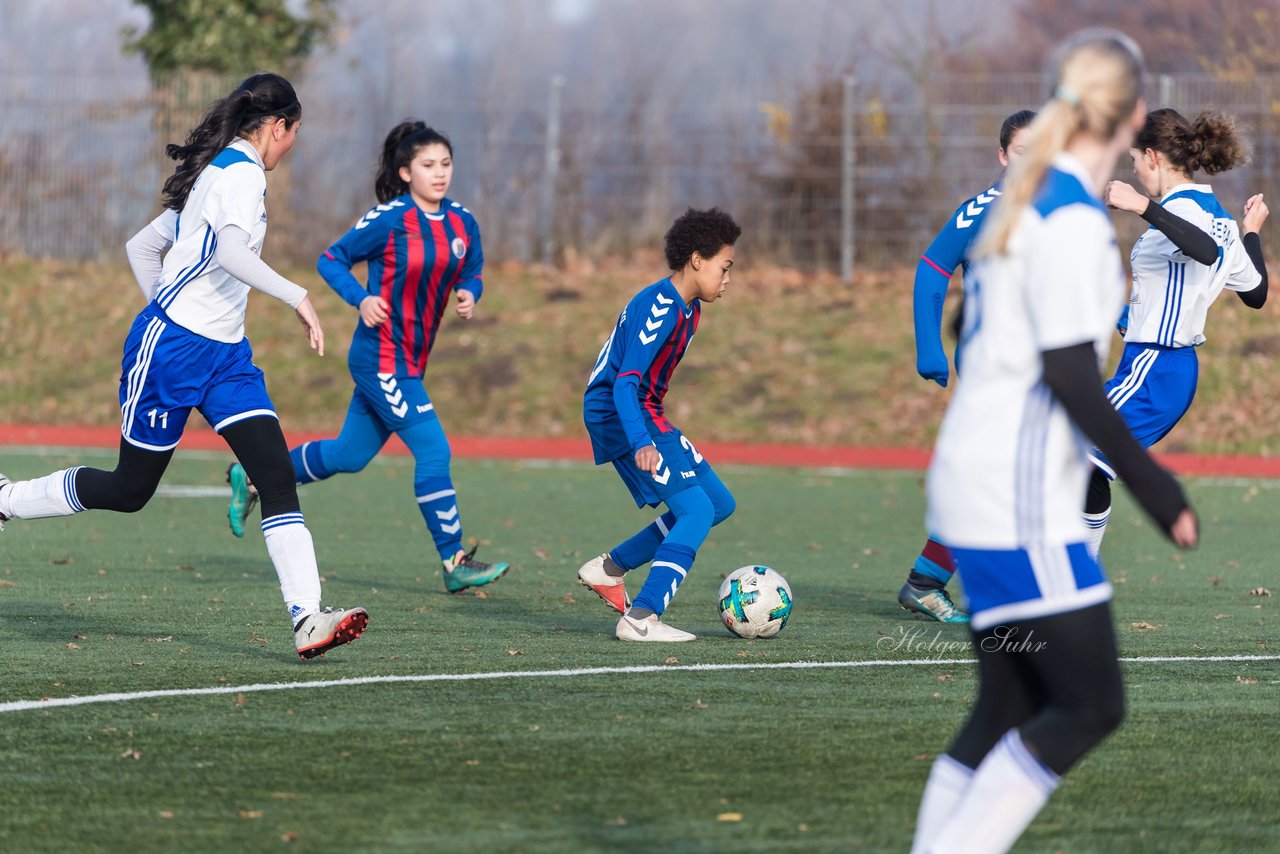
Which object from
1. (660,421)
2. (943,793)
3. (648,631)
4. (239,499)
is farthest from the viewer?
(239,499)

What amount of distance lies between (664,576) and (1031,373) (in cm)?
391

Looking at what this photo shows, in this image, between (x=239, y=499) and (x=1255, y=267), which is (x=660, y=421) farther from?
(x=1255, y=267)

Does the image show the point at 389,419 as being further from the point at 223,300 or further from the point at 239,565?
the point at 223,300

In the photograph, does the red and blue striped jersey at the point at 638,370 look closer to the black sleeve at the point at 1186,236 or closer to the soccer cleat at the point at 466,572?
the soccer cleat at the point at 466,572

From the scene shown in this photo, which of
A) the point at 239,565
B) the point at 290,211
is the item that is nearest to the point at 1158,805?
the point at 239,565

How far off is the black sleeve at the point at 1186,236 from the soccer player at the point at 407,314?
335 centimetres

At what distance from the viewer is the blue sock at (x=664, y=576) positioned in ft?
22.9

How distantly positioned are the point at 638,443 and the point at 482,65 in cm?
2257

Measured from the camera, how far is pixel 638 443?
668cm

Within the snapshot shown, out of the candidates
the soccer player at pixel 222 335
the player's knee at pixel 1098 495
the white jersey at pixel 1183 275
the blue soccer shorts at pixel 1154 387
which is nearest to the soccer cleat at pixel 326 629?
the soccer player at pixel 222 335

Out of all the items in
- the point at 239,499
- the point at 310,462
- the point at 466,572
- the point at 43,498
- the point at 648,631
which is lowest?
the point at 466,572

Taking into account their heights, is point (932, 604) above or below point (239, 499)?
below

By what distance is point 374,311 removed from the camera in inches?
308

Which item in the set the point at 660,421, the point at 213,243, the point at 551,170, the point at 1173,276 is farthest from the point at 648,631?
the point at 551,170
